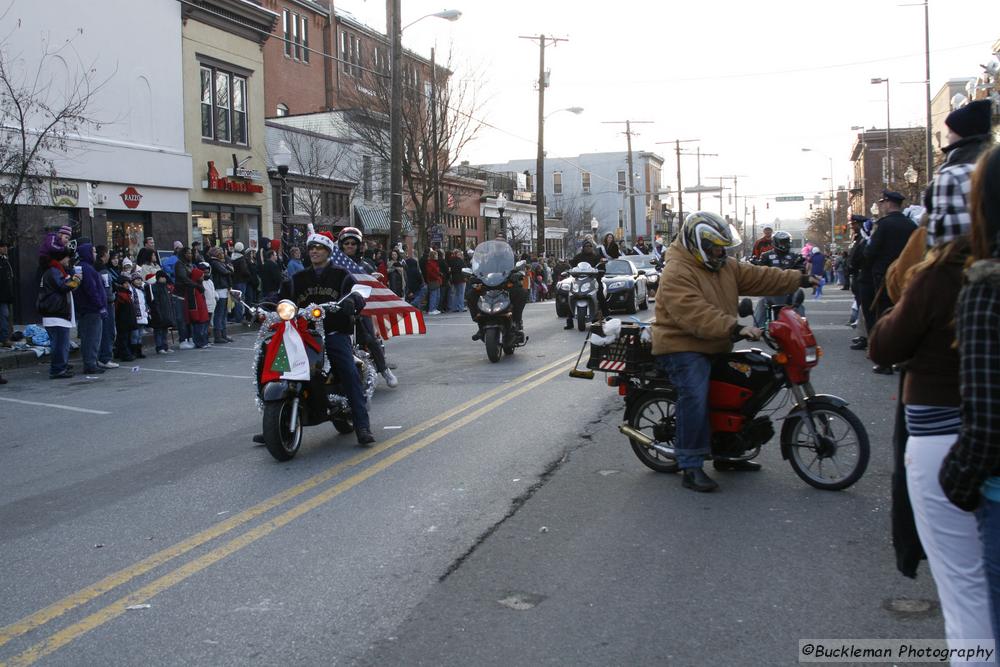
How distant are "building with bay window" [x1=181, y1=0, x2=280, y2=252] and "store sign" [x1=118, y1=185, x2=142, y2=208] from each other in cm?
272

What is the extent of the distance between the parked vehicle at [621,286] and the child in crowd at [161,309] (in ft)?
30.1

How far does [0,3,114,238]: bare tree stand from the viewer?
17172 millimetres

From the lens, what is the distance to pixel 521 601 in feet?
14.9

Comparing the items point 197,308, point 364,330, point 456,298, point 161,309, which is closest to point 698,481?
point 364,330

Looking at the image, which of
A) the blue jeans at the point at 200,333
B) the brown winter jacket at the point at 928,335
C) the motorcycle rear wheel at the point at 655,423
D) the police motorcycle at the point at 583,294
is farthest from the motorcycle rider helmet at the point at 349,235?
the police motorcycle at the point at 583,294

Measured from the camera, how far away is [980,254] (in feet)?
8.58

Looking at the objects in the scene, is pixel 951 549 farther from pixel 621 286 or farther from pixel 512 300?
pixel 621 286

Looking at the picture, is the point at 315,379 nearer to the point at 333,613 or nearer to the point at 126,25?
the point at 333,613

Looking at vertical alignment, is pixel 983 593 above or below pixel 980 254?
below

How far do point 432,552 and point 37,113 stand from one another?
766 inches

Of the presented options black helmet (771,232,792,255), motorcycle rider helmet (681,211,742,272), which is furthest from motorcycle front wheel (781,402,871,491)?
black helmet (771,232,792,255)

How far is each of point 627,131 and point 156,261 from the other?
163 feet

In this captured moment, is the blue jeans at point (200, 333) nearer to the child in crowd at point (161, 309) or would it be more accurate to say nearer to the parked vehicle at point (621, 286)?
the child in crowd at point (161, 309)

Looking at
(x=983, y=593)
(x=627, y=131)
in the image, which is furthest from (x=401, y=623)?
(x=627, y=131)
